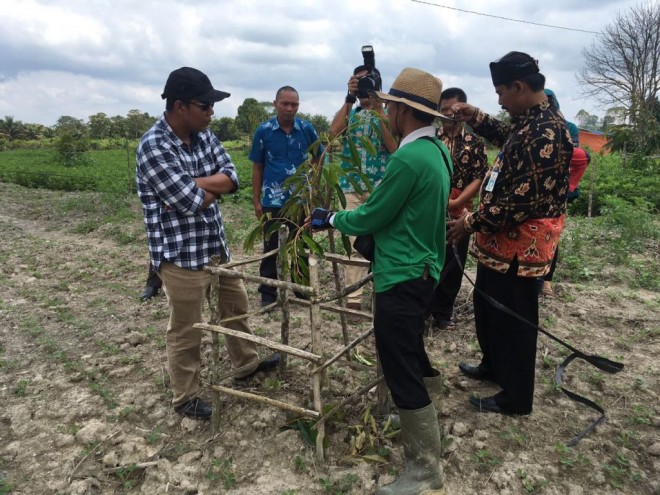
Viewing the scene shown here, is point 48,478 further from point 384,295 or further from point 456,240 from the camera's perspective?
point 456,240

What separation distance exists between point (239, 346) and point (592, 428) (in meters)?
2.13

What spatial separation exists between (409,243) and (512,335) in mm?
1009

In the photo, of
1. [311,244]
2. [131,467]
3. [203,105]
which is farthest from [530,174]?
[131,467]

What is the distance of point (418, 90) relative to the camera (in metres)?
2.04

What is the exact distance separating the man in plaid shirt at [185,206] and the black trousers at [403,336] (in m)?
1.12

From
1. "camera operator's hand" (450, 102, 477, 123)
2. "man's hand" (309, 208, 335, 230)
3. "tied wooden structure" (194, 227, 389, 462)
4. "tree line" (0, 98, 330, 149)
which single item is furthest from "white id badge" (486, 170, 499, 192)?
"tree line" (0, 98, 330, 149)

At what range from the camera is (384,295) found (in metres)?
2.14

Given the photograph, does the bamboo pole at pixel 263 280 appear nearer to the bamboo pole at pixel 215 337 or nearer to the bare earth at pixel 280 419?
the bamboo pole at pixel 215 337

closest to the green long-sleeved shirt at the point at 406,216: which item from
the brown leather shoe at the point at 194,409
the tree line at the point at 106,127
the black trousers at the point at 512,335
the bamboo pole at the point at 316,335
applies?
the bamboo pole at the point at 316,335

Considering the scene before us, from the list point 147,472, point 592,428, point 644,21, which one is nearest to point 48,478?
point 147,472

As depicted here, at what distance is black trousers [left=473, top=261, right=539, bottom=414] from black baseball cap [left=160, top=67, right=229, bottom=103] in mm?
1842

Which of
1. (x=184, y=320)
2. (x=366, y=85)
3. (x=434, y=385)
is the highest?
(x=366, y=85)

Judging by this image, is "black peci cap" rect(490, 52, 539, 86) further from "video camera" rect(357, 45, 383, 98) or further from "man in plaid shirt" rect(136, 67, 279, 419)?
"man in plaid shirt" rect(136, 67, 279, 419)

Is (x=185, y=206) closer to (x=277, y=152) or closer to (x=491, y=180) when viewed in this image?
(x=491, y=180)
